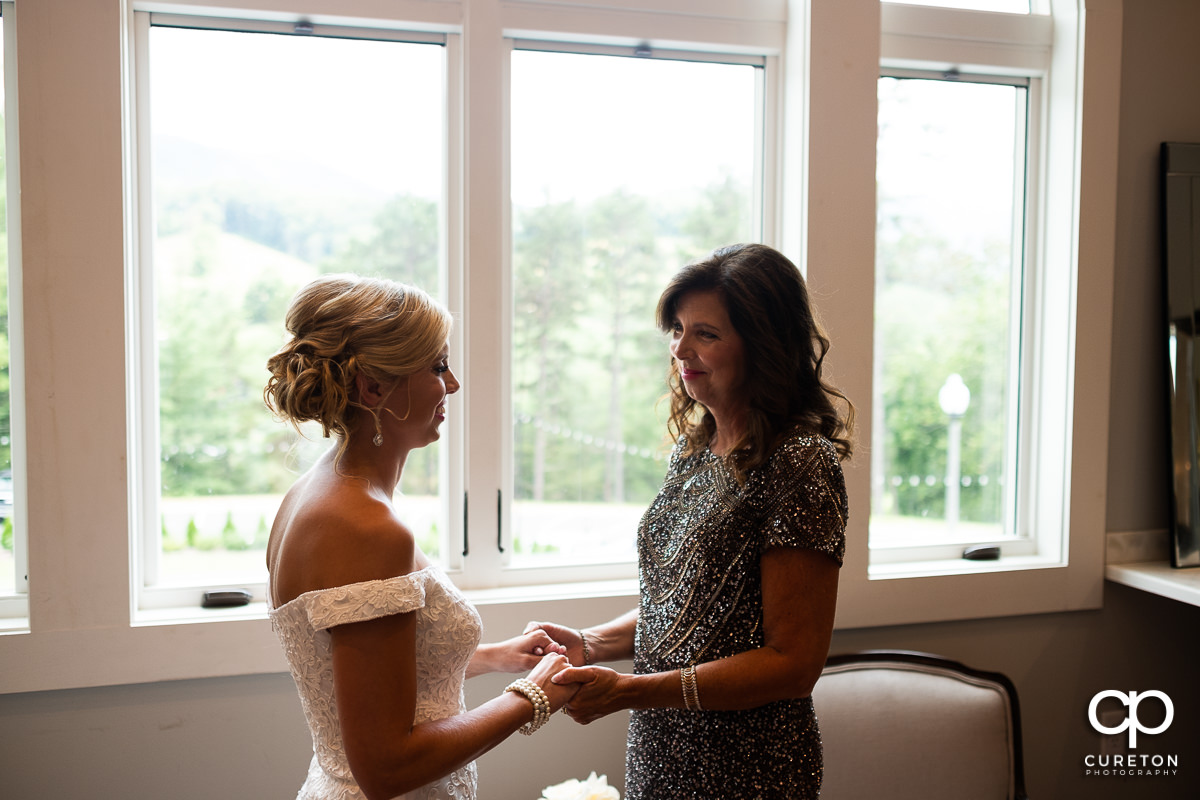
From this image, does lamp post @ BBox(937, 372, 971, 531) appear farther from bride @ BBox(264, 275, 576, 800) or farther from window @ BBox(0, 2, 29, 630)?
window @ BBox(0, 2, 29, 630)

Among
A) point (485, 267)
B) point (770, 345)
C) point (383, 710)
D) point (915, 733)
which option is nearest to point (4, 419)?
point (485, 267)

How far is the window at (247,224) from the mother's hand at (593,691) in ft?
2.84

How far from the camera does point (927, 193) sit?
97.3 inches

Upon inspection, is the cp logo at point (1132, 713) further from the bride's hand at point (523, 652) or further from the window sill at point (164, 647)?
the bride's hand at point (523, 652)

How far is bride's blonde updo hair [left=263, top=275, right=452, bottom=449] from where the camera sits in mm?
1240

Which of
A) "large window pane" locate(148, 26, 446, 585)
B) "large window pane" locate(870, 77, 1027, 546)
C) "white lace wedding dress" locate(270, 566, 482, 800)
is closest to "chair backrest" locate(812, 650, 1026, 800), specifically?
"large window pane" locate(870, 77, 1027, 546)

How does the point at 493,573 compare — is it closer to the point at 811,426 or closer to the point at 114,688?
the point at 114,688

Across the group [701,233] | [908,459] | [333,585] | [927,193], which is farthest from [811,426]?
[927,193]

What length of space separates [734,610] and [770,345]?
1.47 feet

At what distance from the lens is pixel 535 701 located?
1.33m

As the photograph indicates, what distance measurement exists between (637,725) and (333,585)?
68 cm

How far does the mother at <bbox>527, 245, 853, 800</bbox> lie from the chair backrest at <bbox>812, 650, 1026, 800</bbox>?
0.61 meters

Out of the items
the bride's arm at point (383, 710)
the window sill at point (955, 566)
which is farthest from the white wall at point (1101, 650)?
the bride's arm at point (383, 710)

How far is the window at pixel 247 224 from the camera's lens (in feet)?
6.59
